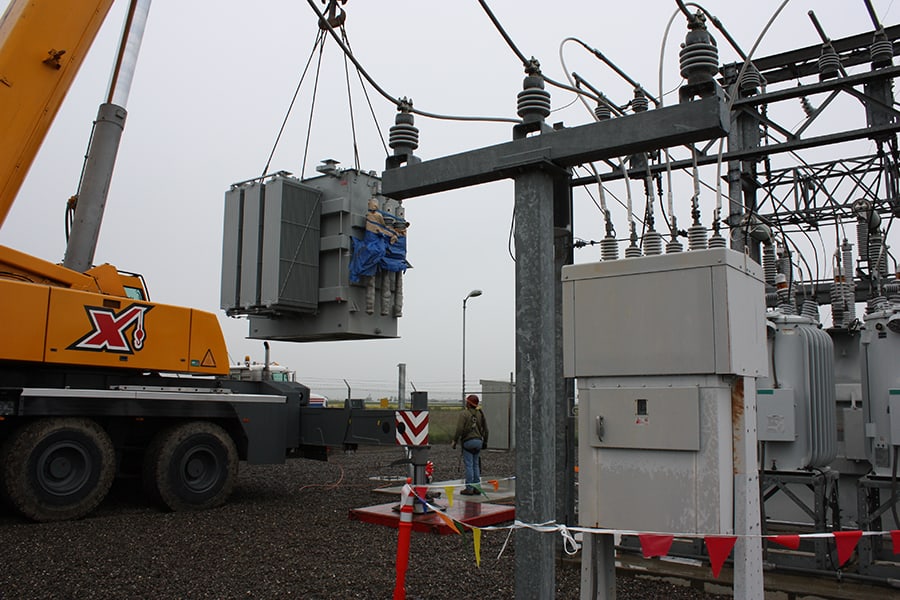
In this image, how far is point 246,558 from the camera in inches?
298

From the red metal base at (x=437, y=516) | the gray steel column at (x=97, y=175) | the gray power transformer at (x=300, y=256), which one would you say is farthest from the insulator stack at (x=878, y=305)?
the gray steel column at (x=97, y=175)

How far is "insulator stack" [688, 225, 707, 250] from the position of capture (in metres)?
4.31

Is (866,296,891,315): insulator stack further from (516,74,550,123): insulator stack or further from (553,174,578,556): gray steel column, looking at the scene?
(516,74,550,123): insulator stack

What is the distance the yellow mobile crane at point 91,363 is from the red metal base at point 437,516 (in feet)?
5.66

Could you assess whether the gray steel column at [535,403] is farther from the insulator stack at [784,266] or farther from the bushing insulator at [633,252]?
the insulator stack at [784,266]

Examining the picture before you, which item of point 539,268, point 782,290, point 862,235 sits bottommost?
point 539,268

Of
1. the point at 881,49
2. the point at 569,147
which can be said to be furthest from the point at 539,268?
the point at 881,49

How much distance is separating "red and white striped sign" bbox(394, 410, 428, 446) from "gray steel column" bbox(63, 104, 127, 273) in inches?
180

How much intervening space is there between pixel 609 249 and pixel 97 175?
712 cm

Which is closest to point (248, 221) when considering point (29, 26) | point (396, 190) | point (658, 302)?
point (396, 190)

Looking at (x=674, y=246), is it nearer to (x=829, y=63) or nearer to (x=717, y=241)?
(x=717, y=241)

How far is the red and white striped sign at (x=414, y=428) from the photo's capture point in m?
9.52

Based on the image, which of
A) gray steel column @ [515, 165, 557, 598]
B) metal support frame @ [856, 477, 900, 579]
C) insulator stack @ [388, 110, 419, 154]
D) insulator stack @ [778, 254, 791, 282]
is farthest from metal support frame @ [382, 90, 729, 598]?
insulator stack @ [778, 254, 791, 282]

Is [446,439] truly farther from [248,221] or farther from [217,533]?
[248,221]
